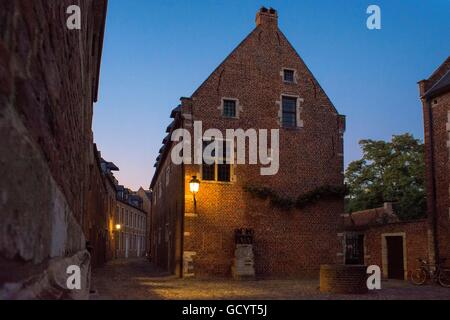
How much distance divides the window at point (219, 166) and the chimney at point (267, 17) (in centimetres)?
672

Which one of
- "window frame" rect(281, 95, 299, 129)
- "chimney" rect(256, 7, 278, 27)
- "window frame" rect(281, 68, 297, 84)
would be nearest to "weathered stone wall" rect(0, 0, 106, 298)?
"window frame" rect(281, 95, 299, 129)

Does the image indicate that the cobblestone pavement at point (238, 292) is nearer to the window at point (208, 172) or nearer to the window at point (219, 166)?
the window at point (208, 172)

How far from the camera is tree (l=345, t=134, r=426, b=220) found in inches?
1364

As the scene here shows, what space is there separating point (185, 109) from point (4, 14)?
19051 mm

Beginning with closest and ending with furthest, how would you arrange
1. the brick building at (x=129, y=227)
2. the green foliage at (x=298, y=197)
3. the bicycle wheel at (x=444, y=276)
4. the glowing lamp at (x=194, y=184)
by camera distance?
the bicycle wheel at (x=444, y=276)
the glowing lamp at (x=194, y=184)
the green foliage at (x=298, y=197)
the brick building at (x=129, y=227)

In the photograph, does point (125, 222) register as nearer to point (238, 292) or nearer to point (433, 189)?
point (433, 189)

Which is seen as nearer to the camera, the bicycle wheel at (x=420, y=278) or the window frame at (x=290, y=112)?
the bicycle wheel at (x=420, y=278)

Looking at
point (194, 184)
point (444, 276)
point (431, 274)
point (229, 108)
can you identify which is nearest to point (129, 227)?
point (229, 108)

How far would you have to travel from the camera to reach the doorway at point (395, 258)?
21.0 metres

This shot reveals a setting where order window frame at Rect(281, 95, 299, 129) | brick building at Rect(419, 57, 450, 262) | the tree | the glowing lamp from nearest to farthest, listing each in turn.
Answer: brick building at Rect(419, 57, 450, 262)
the glowing lamp
window frame at Rect(281, 95, 299, 129)
the tree

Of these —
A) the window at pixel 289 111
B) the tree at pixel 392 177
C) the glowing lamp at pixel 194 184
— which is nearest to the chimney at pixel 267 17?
the window at pixel 289 111

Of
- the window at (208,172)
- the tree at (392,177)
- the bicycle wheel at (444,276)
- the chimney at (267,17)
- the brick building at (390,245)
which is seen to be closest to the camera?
the bicycle wheel at (444,276)

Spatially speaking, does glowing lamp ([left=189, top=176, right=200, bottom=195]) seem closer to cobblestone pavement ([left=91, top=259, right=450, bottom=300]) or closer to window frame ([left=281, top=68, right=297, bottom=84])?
cobblestone pavement ([left=91, top=259, right=450, bottom=300])

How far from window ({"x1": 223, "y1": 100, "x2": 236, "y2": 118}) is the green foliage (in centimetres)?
353
